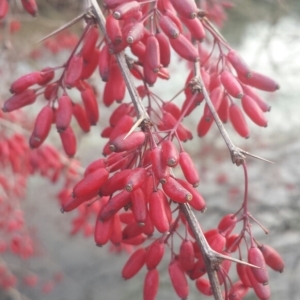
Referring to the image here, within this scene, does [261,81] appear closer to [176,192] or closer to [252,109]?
[252,109]

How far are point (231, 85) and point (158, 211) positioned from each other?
242 millimetres

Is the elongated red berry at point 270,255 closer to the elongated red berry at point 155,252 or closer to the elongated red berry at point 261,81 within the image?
the elongated red berry at point 155,252

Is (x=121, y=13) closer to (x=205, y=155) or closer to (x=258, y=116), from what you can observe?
(x=258, y=116)

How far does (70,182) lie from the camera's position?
1508 millimetres

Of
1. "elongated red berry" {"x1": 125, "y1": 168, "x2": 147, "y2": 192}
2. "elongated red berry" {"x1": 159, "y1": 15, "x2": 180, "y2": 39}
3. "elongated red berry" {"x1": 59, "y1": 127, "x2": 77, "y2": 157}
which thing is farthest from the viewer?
Result: "elongated red berry" {"x1": 59, "y1": 127, "x2": 77, "y2": 157}

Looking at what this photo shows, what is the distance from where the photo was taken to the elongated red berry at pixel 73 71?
2.18ft

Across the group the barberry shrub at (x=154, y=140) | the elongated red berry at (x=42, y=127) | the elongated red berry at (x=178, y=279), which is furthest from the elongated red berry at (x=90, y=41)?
the elongated red berry at (x=178, y=279)

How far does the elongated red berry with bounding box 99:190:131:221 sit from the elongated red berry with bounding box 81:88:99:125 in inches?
7.6

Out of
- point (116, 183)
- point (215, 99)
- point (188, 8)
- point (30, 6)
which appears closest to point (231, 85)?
point (215, 99)

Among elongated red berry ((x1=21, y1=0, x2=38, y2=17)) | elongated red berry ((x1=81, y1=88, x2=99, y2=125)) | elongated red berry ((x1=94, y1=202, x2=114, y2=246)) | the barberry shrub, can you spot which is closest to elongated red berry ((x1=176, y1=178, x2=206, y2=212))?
the barberry shrub

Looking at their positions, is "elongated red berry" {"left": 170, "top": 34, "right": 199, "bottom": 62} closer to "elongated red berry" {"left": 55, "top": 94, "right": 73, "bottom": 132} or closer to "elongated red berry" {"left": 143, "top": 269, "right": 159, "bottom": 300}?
"elongated red berry" {"left": 55, "top": 94, "right": 73, "bottom": 132}

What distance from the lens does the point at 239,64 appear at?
2.35 ft

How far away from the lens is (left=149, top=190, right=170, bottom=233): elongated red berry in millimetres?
544

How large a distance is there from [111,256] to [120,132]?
252cm
